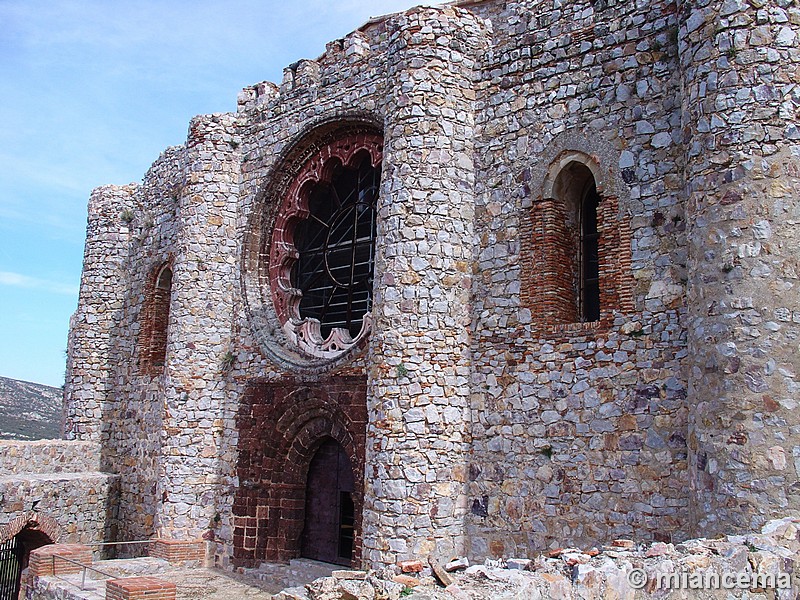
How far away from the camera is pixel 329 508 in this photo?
38.5ft

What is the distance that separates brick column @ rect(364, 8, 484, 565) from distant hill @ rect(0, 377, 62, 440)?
20.0m

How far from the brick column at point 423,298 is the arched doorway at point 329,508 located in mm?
2044

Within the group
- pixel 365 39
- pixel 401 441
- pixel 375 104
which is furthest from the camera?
pixel 365 39

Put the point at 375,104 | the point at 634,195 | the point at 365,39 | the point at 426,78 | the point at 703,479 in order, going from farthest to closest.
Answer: the point at 365,39, the point at 375,104, the point at 426,78, the point at 634,195, the point at 703,479

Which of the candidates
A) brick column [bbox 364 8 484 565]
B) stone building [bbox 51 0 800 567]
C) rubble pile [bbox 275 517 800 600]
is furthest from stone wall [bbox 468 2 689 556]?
rubble pile [bbox 275 517 800 600]

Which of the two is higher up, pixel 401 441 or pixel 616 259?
pixel 616 259

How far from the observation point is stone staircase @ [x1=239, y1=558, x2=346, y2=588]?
36.8 ft

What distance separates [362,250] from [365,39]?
10.8ft

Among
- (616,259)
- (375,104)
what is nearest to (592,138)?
(616,259)

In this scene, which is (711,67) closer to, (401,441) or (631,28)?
(631,28)

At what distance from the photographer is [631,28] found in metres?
9.19

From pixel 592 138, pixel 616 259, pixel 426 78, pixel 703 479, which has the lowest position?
pixel 703 479

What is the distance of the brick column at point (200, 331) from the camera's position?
1288cm

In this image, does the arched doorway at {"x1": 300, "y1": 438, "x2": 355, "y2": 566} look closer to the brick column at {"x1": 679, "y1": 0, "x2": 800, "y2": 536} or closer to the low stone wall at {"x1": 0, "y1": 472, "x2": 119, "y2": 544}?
the low stone wall at {"x1": 0, "y1": 472, "x2": 119, "y2": 544}
